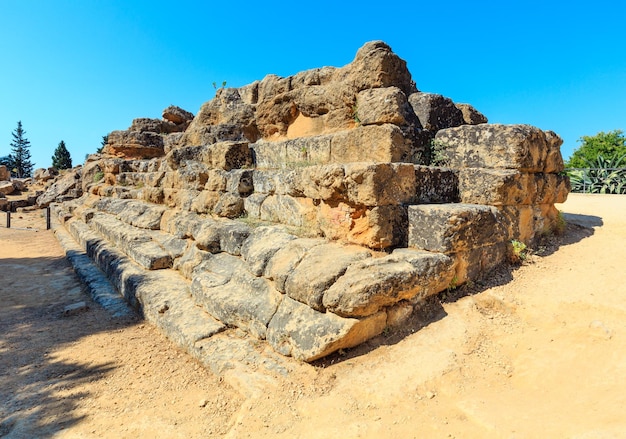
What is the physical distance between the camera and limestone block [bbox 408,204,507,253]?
Answer: 117 inches

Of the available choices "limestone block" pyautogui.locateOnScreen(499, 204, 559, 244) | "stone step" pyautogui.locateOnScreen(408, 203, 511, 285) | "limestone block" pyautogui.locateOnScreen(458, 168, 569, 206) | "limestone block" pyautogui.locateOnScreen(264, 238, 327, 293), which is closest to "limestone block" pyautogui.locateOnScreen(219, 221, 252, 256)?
"limestone block" pyautogui.locateOnScreen(264, 238, 327, 293)

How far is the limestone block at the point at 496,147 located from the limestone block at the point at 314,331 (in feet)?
6.88

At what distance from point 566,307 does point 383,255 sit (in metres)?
1.45

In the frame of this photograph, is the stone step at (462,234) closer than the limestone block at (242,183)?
Yes

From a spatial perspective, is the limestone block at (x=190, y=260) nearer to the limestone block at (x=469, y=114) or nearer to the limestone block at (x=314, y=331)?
the limestone block at (x=314, y=331)

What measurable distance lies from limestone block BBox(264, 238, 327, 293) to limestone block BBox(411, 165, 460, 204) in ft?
3.50

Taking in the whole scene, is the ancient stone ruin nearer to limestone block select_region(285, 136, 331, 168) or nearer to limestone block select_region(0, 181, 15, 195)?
limestone block select_region(285, 136, 331, 168)

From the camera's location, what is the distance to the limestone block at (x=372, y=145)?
3.54 meters

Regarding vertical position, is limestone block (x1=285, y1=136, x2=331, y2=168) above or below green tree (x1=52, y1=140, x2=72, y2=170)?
below

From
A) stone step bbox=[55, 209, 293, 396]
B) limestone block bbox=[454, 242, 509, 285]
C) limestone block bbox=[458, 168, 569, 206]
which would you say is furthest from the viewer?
limestone block bbox=[458, 168, 569, 206]

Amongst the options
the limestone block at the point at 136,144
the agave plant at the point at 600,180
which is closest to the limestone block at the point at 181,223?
the limestone block at the point at 136,144

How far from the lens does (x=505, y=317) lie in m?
2.81

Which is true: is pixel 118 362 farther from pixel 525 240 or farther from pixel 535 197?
pixel 535 197

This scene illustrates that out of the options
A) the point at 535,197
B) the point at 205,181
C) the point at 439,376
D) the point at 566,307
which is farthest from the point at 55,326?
the point at 535,197
